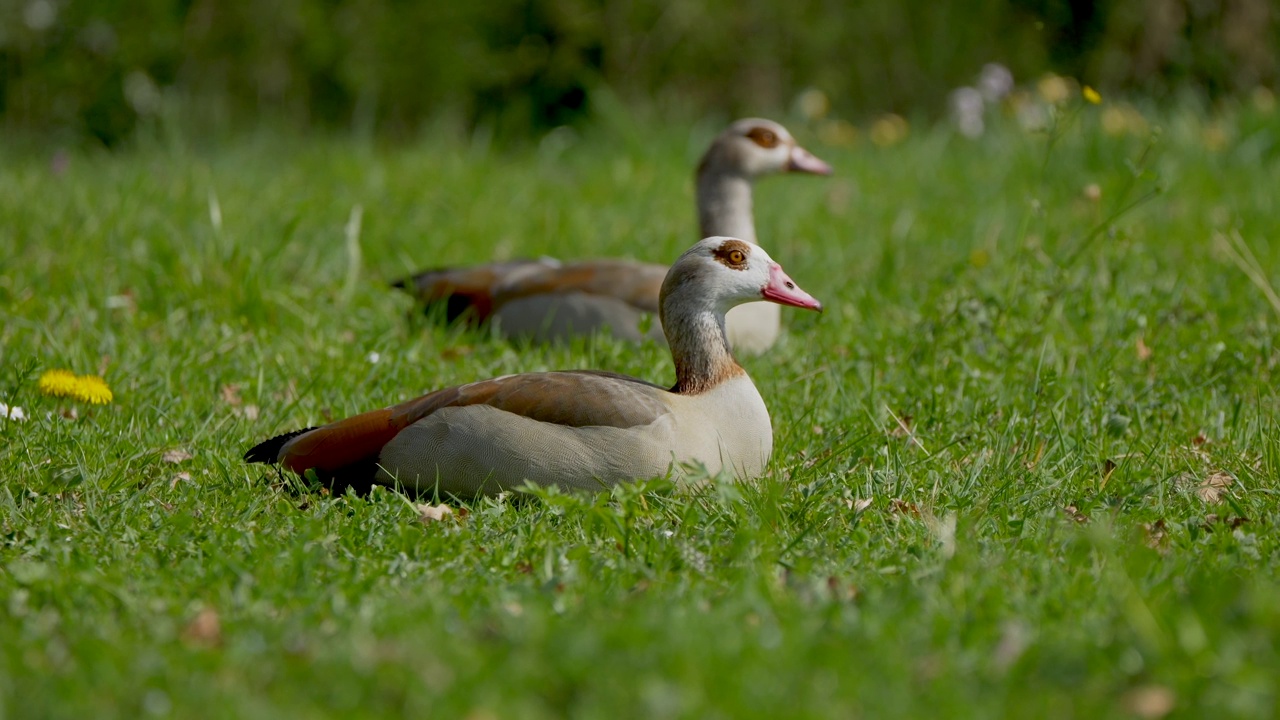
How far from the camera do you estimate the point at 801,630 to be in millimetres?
2830

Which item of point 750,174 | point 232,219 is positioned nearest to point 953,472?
point 750,174

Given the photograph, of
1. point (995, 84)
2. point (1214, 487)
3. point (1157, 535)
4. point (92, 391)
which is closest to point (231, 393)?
point (92, 391)

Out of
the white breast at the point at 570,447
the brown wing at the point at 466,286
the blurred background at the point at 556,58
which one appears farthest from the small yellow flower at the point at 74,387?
the blurred background at the point at 556,58

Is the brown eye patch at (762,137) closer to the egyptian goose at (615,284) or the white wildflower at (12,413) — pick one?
the egyptian goose at (615,284)

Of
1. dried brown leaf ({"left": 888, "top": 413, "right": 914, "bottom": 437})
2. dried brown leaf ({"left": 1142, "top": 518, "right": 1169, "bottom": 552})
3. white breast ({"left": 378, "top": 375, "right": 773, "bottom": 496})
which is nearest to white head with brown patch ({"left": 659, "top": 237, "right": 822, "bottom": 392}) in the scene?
white breast ({"left": 378, "top": 375, "right": 773, "bottom": 496})

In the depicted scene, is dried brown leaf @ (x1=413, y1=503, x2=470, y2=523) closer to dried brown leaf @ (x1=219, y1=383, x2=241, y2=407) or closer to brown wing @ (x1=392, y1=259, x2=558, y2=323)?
dried brown leaf @ (x1=219, y1=383, x2=241, y2=407)

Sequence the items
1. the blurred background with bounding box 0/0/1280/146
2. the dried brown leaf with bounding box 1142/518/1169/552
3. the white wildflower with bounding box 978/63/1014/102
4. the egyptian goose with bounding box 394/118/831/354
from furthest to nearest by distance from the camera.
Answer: the blurred background with bounding box 0/0/1280/146 < the white wildflower with bounding box 978/63/1014/102 < the egyptian goose with bounding box 394/118/831/354 < the dried brown leaf with bounding box 1142/518/1169/552

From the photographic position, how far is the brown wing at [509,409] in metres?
4.14

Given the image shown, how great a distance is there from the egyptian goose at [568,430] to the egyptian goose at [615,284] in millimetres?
1484

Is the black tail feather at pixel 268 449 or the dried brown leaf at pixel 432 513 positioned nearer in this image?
the dried brown leaf at pixel 432 513

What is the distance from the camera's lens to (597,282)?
6.29 meters

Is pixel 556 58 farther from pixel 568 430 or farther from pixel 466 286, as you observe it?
pixel 568 430

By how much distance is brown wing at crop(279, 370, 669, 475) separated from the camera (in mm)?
4141

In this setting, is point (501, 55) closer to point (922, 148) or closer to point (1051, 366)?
A: point (922, 148)
